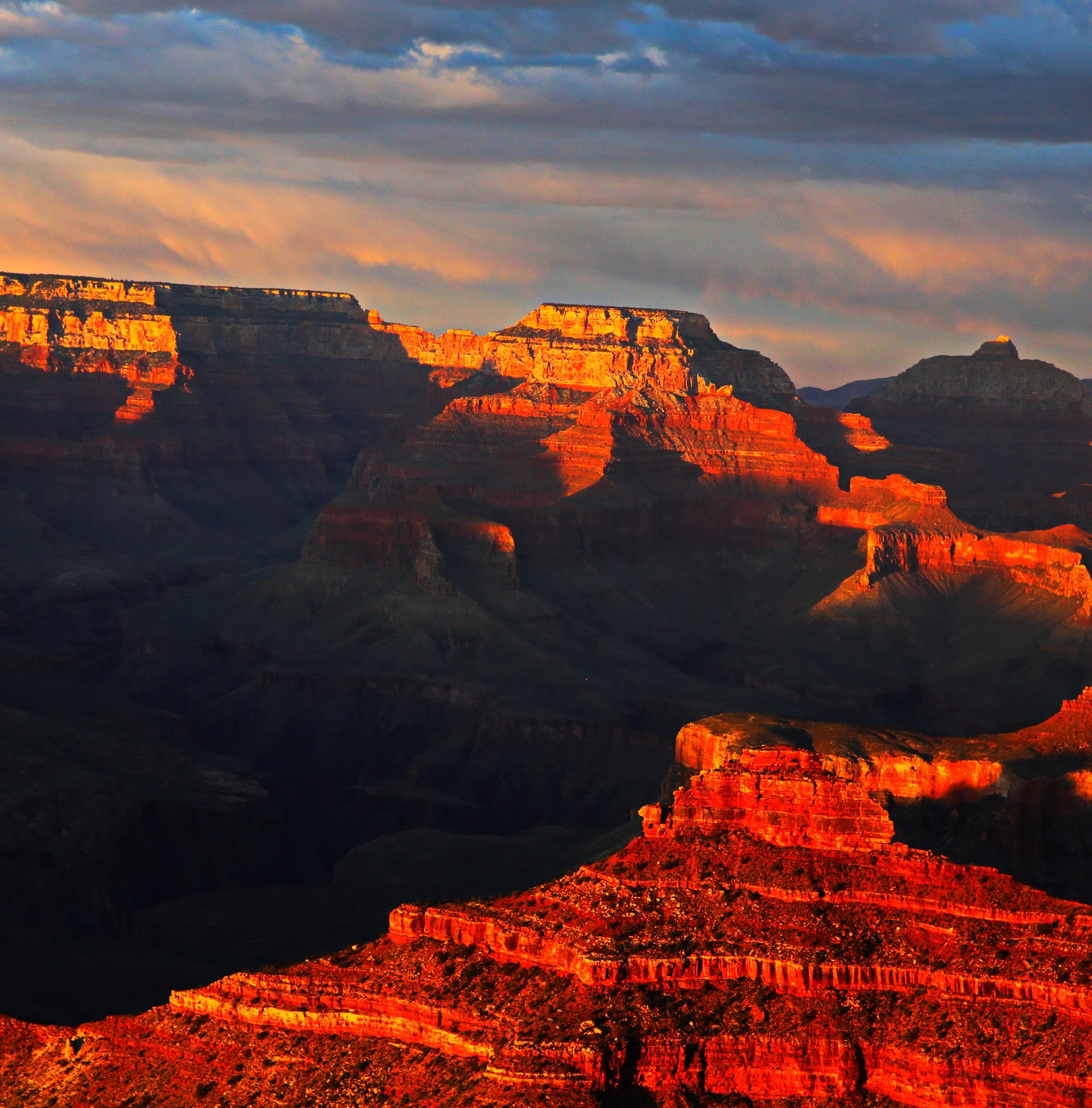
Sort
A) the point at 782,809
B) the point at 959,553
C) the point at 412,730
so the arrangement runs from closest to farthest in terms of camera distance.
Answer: the point at 782,809
the point at 412,730
the point at 959,553

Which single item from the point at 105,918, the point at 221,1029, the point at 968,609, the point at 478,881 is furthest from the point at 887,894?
the point at 968,609

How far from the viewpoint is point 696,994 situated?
5041 centimetres

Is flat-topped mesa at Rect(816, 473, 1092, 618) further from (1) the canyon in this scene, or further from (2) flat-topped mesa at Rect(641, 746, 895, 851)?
(2) flat-topped mesa at Rect(641, 746, 895, 851)

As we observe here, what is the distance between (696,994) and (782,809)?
21.1 ft

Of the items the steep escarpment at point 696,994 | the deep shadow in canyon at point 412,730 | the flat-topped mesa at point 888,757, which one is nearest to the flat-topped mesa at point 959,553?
the deep shadow in canyon at point 412,730

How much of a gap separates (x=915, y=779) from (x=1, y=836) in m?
49.6

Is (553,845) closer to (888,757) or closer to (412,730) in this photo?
(888,757)

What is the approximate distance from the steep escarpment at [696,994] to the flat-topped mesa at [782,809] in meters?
0.06

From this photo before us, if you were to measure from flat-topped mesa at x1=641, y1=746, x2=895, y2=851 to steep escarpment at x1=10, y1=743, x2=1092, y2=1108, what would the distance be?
0.06 m

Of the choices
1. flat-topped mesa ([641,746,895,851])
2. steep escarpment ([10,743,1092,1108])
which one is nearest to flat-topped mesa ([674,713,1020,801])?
flat-topped mesa ([641,746,895,851])

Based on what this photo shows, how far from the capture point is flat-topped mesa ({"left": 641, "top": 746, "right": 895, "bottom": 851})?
2140 inches

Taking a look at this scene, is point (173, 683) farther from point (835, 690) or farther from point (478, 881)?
point (478, 881)

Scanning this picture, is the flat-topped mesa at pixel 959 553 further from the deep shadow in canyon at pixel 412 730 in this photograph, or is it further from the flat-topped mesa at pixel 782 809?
the flat-topped mesa at pixel 782 809

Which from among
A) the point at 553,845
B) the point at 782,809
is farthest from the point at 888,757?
the point at 782,809
